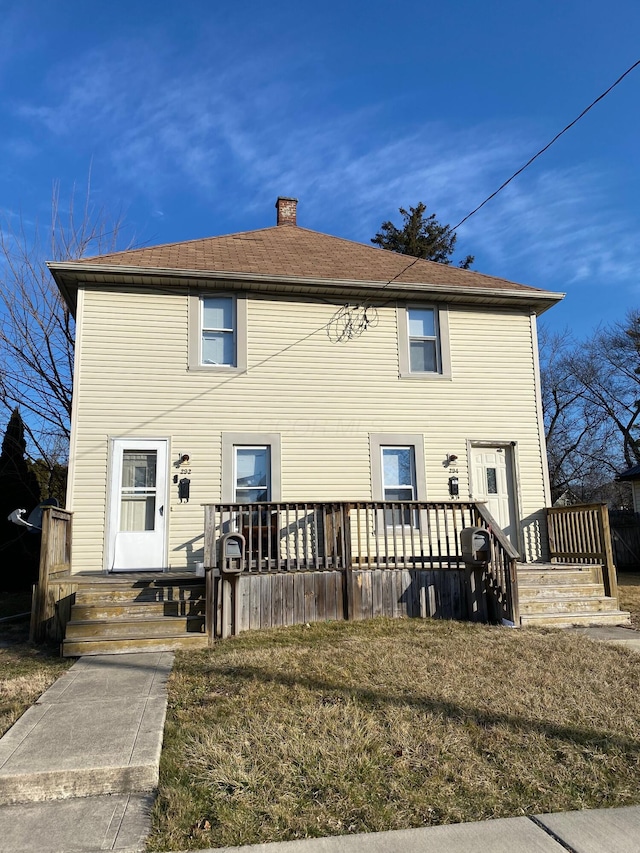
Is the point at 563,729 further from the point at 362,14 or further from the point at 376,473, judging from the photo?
the point at 362,14

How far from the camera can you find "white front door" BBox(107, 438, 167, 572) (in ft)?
30.0

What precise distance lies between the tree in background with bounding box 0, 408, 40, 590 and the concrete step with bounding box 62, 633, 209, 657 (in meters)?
7.98

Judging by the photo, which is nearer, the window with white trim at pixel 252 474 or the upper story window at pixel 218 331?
the window with white trim at pixel 252 474

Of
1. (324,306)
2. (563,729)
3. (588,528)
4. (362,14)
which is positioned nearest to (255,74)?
(362,14)

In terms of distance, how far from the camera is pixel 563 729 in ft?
12.9

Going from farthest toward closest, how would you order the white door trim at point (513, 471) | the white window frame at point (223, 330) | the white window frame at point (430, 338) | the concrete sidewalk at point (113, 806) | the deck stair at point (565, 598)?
1. the white window frame at point (430, 338)
2. the white door trim at point (513, 471)
3. the white window frame at point (223, 330)
4. the deck stair at point (565, 598)
5. the concrete sidewalk at point (113, 806)

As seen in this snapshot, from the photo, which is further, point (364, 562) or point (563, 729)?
point (364, 562)

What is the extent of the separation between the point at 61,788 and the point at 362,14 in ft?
33.3

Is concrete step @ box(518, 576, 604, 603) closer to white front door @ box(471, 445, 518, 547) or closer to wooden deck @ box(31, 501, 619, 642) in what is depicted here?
wooden deck @ box(31, 501, 619, 642)

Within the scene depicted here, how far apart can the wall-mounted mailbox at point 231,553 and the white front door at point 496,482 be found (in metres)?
4.97

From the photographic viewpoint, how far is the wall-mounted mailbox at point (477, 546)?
7.82 meters

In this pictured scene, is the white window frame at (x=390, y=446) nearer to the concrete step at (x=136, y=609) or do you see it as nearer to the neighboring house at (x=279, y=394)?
the neighboring house at (x=279, y=394)

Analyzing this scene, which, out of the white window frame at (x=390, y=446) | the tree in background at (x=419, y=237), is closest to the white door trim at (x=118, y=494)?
the white window frame at (x=390, y=446)

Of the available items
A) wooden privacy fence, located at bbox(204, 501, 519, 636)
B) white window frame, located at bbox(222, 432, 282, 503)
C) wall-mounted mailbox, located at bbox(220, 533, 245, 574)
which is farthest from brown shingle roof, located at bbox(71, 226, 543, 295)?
wall-mounted mailbox, located at bbox(220, 533, 245, 574)
